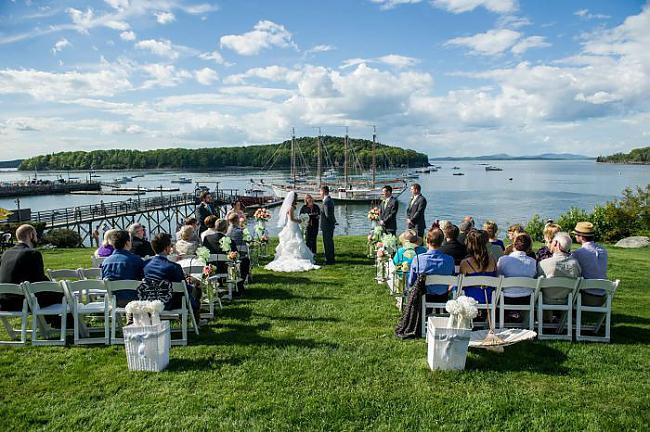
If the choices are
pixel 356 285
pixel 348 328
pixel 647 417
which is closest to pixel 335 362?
pixel 348 328

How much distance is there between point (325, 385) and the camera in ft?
16.7

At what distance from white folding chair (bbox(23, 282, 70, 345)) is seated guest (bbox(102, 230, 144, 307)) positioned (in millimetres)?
602

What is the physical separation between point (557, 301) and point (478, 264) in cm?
118

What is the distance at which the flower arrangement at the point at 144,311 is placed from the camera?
18.0 ft

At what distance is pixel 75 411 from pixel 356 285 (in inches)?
241

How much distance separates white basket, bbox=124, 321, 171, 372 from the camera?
213 inches

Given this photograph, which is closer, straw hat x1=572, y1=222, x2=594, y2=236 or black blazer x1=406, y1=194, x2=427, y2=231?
straw hat x1=572, y1=222, x2=594, y2=236

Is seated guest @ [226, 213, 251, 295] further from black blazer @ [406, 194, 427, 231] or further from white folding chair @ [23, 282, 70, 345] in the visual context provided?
black blazer @ [406, 194, 427, 231]

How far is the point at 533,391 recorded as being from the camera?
4902 millimetres

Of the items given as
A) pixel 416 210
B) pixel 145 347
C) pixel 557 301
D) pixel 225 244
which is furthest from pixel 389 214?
pixel 145 347

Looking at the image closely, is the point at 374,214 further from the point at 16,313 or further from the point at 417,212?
the point at 16,313

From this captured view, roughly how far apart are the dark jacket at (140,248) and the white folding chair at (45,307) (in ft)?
5.58

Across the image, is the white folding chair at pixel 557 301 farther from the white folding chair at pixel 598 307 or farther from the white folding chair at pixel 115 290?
the white folding chair at pixel 115 290

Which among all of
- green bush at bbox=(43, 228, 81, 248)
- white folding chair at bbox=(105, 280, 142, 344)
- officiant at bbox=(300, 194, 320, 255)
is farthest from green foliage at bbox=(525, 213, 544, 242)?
green bush at bbox=(43, 228, 81, 248)
